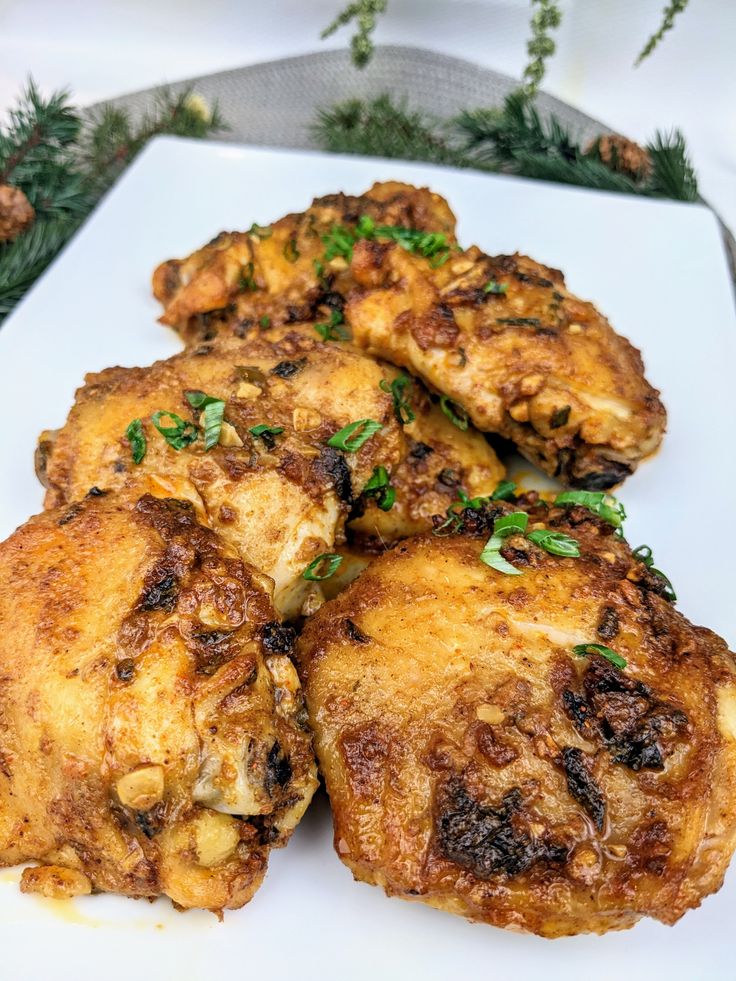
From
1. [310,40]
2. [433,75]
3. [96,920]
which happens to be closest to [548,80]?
[433,75]

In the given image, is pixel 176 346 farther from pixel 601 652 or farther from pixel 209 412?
pixel 601 652

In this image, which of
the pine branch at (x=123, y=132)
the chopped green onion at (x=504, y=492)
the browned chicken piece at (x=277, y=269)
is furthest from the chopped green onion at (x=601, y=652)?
the pine branch at (x=123, y=132)

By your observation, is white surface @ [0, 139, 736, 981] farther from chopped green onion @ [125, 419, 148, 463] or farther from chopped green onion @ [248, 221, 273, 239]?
chopped green onion @ [125, 419, 148, 463]

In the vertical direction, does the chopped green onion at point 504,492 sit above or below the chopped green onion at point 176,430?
above

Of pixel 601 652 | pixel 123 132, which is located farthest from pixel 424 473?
pixel 123 132

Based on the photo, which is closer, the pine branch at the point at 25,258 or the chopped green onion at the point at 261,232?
the chopped green onion at the point at 261,232

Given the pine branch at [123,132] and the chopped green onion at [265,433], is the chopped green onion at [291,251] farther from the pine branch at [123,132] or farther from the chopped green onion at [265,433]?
the pine branch at [123,132]
